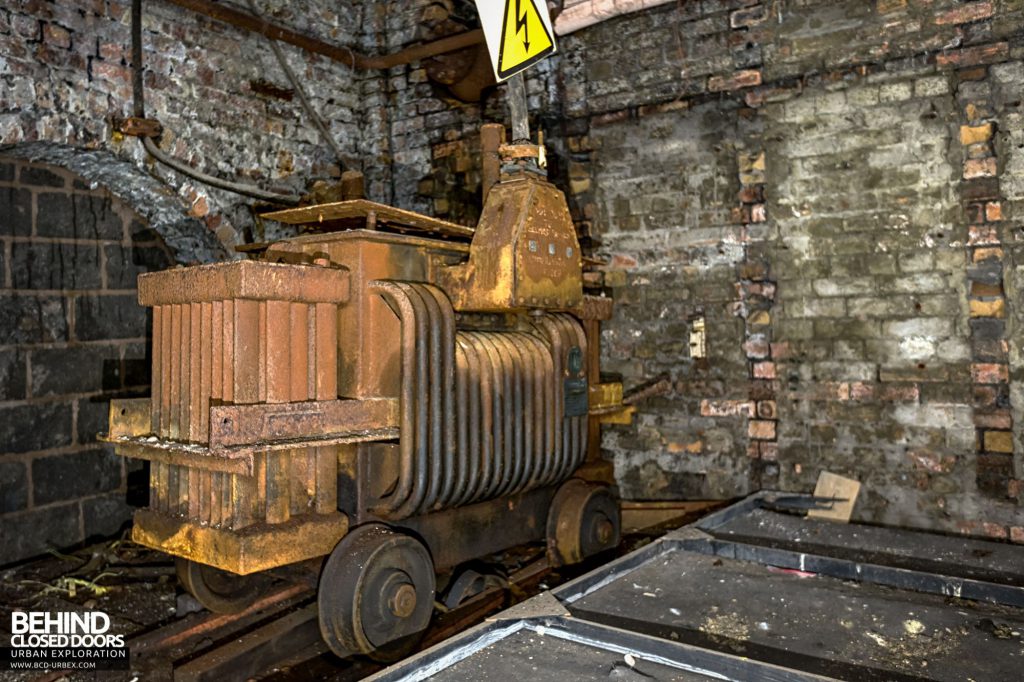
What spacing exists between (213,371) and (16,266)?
2.47m

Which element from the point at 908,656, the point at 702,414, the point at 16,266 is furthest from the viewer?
the point at 702,414

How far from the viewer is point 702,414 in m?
4.40

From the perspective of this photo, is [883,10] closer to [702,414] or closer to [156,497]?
[702,414]

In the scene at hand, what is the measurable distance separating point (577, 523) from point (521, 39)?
7.26 feet

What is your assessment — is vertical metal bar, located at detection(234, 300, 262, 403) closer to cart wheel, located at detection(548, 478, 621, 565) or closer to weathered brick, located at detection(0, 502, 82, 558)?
cart wheel, located at detection(548, 478, 621, 565)

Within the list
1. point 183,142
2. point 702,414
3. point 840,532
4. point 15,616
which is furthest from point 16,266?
point 840,532

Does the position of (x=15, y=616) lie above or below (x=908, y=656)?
below

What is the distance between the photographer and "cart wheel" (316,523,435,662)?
8.30 feet

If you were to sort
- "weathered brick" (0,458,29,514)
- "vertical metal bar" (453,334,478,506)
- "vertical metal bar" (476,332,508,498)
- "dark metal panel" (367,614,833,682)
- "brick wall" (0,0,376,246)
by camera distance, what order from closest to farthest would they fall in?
"dark metal panel" (367,614,833,682), "vertical metal bar" (453,334,478,506), "vertical metal bar" (476,332,508,498), "brick wall" (0,0,376,246), "weathered brick" (0,458,29,514)

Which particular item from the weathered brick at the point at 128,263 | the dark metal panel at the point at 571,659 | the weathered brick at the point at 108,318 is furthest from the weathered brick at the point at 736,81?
the weathered brick at the point at 108,318

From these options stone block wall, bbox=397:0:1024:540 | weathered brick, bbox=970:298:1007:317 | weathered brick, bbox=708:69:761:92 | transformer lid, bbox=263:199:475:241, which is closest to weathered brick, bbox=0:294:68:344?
transformer lid, bbox=263:199:475:241

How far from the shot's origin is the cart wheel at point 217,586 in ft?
9.39

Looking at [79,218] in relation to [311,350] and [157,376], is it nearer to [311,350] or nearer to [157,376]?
[157,376]

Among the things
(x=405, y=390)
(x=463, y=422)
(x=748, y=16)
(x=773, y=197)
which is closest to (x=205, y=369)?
(x=405, y=390)
